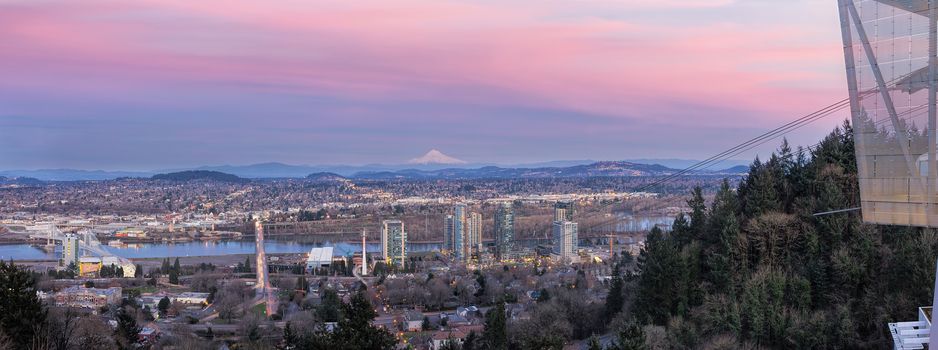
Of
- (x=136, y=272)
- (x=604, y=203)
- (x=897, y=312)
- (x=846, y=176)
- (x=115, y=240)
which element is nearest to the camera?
(x=897, y=312)

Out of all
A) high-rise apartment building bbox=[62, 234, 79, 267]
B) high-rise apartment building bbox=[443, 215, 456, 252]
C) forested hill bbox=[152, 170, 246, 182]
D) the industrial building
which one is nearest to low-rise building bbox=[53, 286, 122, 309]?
the industrial building

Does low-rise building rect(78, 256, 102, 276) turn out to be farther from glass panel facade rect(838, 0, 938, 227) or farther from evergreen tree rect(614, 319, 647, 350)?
glass panel facade rect(838, 0, 938, 227)

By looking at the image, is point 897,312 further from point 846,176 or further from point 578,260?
point 578,260

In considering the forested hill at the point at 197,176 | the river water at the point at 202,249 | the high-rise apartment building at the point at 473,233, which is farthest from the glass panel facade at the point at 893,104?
the forested hill at the point at 197,176

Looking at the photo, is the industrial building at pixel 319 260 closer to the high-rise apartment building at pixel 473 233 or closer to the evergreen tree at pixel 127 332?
the high-rise apartment building at pixel 473 233

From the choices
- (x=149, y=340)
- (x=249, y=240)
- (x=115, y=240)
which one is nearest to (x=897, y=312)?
(x=149, y=340)

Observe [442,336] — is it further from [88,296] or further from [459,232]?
[459,232]

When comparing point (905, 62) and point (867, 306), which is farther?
point (867, 306)
